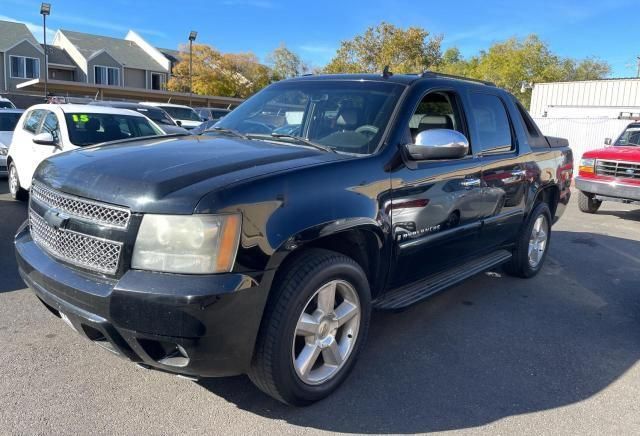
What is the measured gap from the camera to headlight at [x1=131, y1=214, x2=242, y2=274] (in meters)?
2.37

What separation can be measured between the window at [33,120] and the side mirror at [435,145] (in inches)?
270

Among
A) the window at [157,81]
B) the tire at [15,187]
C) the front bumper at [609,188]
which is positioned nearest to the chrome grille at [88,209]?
the tire at [15,187]

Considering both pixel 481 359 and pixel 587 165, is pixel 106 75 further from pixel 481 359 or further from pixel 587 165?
pixel 481 359

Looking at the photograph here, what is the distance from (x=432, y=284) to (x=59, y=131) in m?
5.99

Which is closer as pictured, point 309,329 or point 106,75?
point 309,329

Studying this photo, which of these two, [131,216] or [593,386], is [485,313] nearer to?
[593,386]

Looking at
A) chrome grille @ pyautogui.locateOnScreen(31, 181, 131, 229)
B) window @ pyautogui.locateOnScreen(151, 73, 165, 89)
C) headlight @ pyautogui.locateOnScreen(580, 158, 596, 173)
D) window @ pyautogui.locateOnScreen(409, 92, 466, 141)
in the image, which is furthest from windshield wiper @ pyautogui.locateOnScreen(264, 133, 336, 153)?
window @ pyautogui.locateOnScreen(151, 73, 165, 89)

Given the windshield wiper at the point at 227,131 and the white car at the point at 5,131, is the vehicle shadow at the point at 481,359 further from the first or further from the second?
the white car at the point at 5,131

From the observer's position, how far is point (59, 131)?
7.44 m

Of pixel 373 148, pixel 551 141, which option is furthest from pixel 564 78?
pixel 373 148

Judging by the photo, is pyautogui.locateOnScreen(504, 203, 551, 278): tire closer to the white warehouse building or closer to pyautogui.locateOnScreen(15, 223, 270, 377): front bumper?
pyautogui.locateOnScreen(15, 223, 270, 377): front bumper

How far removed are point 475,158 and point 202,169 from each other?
2358 mm

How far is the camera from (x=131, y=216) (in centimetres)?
243

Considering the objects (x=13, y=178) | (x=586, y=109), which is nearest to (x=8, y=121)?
(x=13, y=178)
